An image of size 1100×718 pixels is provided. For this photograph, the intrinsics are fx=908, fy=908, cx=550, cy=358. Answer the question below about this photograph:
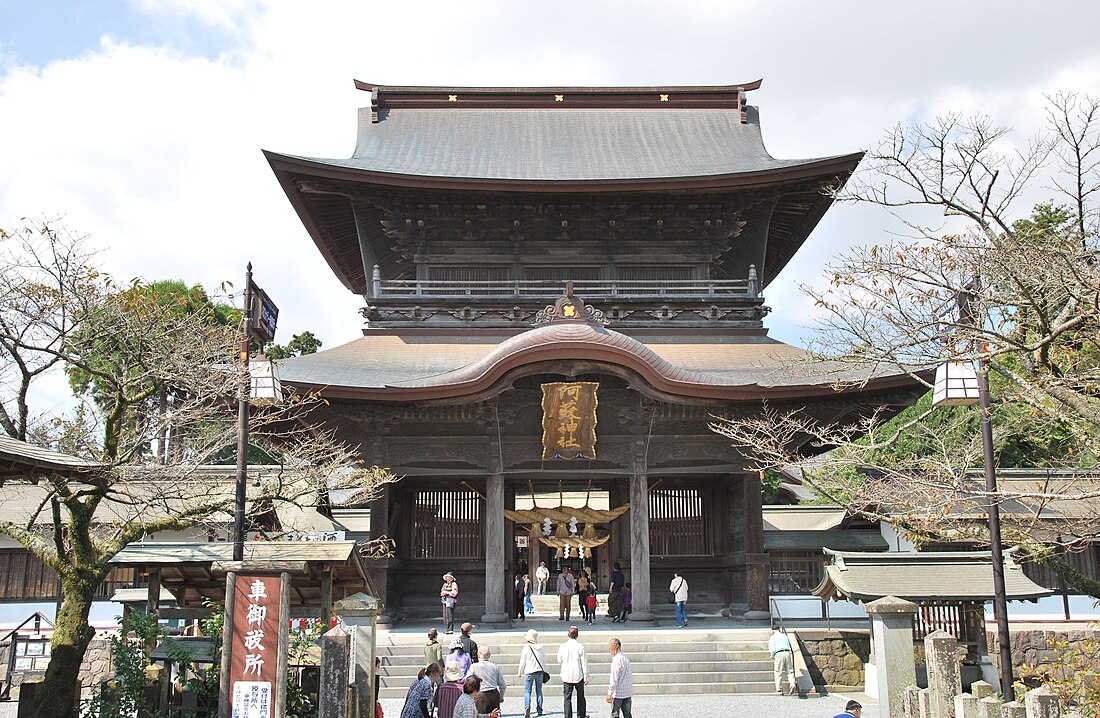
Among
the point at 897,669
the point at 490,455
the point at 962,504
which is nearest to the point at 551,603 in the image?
the point at 490,455

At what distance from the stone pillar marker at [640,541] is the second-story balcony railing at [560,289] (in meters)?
4.05

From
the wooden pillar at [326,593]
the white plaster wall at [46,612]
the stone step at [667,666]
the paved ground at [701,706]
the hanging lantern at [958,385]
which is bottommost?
the paved ground at [701,706]

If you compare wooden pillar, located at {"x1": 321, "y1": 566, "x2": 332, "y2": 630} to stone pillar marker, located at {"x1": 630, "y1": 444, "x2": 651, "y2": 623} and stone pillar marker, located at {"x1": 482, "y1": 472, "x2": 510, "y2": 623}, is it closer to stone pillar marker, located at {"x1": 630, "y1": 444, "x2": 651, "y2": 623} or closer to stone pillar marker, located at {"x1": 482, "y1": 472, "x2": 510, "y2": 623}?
stone pillar marker, located at {"x1": 482, "y1": 472, "x2": 510, "y2": 623}

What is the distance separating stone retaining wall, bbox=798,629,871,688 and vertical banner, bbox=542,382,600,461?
212 inches

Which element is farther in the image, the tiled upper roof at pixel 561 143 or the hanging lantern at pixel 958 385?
the tiled upper roof at pixel 561 143

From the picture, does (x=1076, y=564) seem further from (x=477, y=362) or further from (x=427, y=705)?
(x=427, y=705)

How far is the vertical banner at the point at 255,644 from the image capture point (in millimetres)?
8719

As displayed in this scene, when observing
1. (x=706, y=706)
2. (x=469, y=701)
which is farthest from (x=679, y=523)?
(x=469, y=701)

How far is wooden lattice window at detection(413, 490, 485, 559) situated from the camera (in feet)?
67.5

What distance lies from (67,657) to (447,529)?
35.5 feet

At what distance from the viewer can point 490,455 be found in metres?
18.6

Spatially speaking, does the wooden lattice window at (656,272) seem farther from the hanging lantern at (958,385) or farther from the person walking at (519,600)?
the hanging lantern at (958,385)

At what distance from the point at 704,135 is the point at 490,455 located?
1217cm

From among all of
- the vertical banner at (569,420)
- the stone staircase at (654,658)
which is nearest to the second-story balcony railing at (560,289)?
the vertical banner at (569,420)
